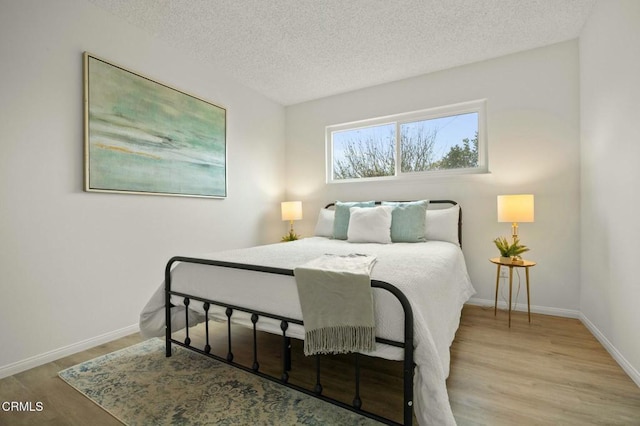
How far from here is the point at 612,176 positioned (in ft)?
6.98

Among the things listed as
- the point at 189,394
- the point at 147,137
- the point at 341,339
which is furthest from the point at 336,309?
the point at 147,137

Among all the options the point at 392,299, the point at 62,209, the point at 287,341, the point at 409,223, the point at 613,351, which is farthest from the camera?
the point at 409,223

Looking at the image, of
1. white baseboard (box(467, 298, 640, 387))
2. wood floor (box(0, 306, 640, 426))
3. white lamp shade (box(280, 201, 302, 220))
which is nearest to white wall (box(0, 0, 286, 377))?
wood floor (box(0, 306, 640, 426))

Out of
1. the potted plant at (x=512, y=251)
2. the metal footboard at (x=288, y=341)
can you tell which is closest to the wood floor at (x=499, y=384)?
the metal footboard at (x=288, y=341)

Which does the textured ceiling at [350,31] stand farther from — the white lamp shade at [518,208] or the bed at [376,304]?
Answer: the bed at [376,304]

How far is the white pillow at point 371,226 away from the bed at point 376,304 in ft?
1.28

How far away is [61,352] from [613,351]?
151 inches

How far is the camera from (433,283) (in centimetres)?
155

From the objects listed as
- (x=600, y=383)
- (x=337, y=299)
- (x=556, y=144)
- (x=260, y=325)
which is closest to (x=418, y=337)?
(x=337, y=299)

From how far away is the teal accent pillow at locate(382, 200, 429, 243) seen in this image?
2.92 meters

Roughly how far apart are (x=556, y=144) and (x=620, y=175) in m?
1.05

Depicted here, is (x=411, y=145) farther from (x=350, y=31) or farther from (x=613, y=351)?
(x=613, y=351)

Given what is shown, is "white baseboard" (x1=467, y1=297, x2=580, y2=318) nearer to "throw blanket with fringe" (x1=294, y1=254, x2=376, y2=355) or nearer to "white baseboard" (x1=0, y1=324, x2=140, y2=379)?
"throw blanket with fringe" (x1=294, y1=254, x2=376, y2=355)
